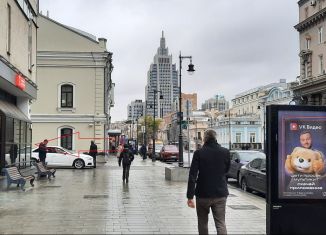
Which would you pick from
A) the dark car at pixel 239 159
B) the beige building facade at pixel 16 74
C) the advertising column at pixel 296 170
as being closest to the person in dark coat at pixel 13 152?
the beige building facade at pixel 16 74

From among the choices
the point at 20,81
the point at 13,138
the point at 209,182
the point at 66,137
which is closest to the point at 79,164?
the point at 13,138

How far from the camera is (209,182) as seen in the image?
7.84 meters

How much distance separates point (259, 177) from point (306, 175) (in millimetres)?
8433

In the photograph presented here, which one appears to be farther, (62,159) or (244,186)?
(62,159)

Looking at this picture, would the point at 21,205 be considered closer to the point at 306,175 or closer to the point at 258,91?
the point at 306,175

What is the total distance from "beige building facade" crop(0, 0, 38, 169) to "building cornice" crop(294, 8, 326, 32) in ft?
153

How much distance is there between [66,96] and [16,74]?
23132 mm

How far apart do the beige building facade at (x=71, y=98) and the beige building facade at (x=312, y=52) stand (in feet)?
103

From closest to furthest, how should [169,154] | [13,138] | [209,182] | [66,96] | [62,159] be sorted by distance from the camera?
1. [209,182]
2. [13,138]
3. [62,159]
4. [66,96]
5. [169,154]

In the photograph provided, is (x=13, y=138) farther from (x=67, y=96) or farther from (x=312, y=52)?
(x=312, y=52)

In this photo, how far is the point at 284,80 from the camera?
468 feet

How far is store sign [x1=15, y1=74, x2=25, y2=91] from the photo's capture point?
19.9 m

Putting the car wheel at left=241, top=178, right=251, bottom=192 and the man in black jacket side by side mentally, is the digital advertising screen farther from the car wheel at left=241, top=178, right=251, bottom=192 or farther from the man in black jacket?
the car wheel at left=241, top=178, right=251, bottom=192

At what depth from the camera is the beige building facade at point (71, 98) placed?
138ft
